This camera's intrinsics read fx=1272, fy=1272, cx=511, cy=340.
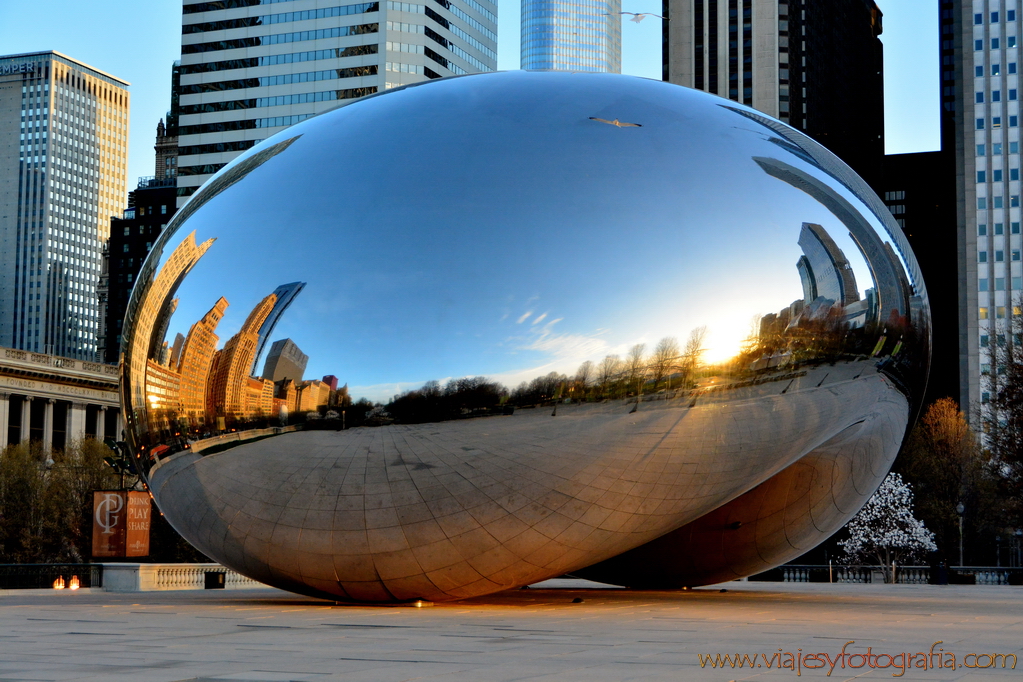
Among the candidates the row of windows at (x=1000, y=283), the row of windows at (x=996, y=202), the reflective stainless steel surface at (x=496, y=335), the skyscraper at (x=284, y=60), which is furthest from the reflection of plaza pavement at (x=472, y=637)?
the skyscraper at (x=284, y=60)

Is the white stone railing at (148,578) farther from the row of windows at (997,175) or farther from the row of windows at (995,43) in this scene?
the row of windows at (995,43)

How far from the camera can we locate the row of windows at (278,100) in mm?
150125

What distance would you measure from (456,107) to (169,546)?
47.8 metres

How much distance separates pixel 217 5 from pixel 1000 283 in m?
98.2

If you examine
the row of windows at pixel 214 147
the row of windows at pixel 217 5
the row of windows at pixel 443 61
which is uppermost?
the row of windows at pixel 217 5

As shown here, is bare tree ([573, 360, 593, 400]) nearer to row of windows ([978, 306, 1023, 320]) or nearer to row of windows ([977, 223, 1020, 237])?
row of windows ([978, 306, 1023, 320])

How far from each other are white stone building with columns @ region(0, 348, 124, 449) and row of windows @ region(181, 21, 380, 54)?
185 ft

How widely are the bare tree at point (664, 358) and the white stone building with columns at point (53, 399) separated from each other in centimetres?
8736

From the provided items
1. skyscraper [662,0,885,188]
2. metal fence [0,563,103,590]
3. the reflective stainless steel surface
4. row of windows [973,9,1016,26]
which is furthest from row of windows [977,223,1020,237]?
the reflective stainless steel surface

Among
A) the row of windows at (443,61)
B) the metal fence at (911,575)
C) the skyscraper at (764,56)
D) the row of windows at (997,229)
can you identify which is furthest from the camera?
the skyscraper at (764,56)

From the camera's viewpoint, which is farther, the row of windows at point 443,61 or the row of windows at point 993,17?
the row of windows at point 443,61

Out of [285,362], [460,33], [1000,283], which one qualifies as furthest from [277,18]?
[285,362]

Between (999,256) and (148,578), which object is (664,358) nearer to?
(148,578)

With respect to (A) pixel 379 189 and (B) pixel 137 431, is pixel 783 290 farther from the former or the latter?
(B) pixel 137 431
